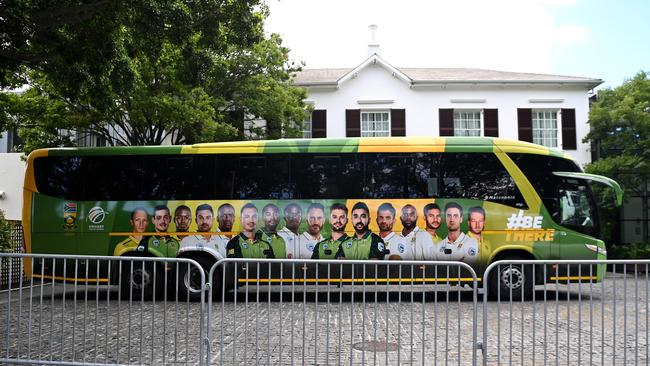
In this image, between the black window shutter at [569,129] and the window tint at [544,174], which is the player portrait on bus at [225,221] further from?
the black window shutter at [569,129]

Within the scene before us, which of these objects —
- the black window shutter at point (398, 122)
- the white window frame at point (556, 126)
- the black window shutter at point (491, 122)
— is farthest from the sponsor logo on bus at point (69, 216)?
the white window frame at point (556, 126)

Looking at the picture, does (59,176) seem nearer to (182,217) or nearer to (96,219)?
(96,219)

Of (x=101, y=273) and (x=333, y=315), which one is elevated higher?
(x=101, y=273)

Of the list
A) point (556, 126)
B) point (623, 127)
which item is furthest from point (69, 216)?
point (623, 127)

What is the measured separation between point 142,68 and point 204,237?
22.4 feet

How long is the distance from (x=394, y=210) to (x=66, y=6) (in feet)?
24.6

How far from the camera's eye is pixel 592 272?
5.50 meters

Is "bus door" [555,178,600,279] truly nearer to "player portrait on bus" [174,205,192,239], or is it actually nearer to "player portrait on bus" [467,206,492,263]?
"player portrait on bus" [467,206,492,263]

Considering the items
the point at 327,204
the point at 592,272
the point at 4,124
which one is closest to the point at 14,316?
the point at 327,204

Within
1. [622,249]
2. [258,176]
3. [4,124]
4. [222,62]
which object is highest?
[222,62]

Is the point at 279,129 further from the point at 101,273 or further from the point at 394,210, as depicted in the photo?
the point at 101,273

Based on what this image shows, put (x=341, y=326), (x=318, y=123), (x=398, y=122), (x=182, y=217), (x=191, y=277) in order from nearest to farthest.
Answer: (x=341, y=326), (x=191, y=277), (x=182, y=217), (x=398, y=122), (x=318, y=123)

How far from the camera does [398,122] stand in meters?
26.0

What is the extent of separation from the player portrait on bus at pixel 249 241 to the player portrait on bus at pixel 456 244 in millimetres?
3871
